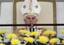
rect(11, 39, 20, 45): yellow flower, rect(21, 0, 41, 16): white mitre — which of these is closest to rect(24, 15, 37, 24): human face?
rect(21, 0, 41, 16): white mitre

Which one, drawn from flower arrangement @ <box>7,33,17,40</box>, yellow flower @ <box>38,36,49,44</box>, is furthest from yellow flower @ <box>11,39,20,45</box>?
yellow flower @ <box>38,36,49,44</box>

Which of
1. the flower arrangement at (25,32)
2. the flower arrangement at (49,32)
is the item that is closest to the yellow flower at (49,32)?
the flower arrangement at (49,32)

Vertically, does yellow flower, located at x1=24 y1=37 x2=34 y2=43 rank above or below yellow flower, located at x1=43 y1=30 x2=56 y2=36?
below

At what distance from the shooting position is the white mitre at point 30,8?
1.14 m

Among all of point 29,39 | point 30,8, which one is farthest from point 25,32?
point 30,8

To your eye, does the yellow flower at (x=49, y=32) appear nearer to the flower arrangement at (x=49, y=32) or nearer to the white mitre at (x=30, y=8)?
the flower arrangement at (x=49, y=32)

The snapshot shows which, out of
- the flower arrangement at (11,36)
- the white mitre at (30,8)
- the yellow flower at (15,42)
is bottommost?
the yellow flower at (15,42)

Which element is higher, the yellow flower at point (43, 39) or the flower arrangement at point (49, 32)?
the flower arrangement at point (49, 32)

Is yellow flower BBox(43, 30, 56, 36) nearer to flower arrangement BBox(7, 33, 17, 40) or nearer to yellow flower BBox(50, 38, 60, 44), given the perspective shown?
yellow flower BBox(50, 38, 60, 44)

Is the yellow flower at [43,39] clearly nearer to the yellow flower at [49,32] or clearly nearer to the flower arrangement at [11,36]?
the yellow flower at [49,32]

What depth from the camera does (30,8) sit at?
3.77 ft

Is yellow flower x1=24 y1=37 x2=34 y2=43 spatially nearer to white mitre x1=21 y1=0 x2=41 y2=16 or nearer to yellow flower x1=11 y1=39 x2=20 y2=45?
yellow flower x1=11 y1=39 x2=20 y2=45

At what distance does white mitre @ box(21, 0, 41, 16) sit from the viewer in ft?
3.75

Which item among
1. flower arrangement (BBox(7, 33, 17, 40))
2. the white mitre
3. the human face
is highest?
the white mitre
